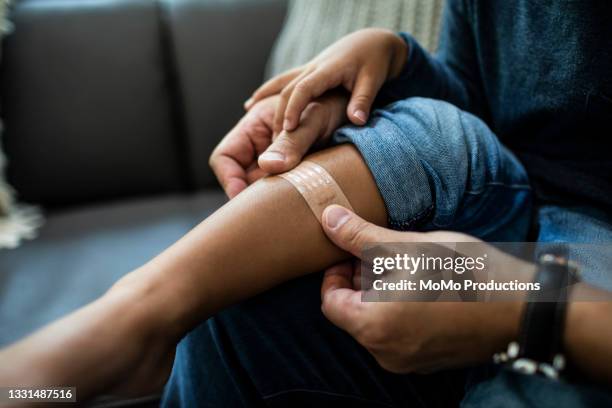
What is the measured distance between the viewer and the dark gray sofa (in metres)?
1.13

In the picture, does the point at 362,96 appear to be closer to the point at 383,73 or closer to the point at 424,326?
the point at 383,73

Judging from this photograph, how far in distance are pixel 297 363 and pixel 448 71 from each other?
1.60ft

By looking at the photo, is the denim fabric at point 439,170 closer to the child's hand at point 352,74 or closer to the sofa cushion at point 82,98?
the child's hand at point 352,74

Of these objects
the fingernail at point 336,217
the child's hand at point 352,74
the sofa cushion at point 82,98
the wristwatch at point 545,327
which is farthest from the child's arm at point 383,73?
the sofa cushion at point 82,98

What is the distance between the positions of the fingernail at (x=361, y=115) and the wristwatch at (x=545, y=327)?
260 millimetres

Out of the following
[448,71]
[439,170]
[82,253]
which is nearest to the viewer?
[439,170]

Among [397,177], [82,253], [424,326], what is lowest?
[82,253]

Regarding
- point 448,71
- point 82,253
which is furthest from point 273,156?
point 82,253

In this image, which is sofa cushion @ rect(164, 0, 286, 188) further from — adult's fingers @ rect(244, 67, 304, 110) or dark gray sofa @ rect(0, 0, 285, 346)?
adult's fingers @ rect(244, 67, 304, 110)

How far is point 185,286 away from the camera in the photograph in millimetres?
504

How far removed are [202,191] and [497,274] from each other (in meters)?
0.90

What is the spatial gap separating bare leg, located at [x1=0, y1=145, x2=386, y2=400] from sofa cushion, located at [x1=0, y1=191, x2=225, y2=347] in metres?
0.44

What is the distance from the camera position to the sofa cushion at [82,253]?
0.87 metres

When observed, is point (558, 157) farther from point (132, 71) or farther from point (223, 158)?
point (132, 71)
